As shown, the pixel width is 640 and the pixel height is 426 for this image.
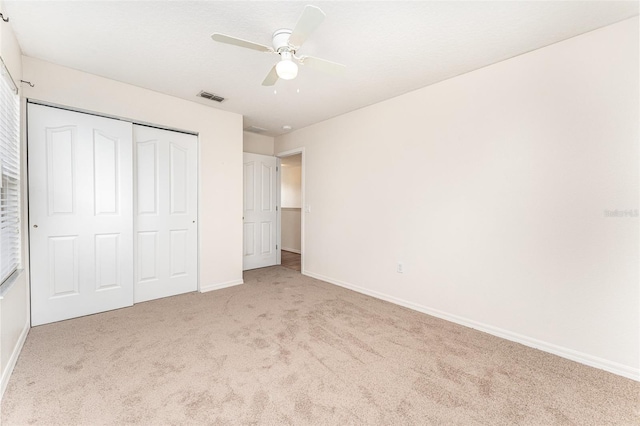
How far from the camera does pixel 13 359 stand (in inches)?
75.0

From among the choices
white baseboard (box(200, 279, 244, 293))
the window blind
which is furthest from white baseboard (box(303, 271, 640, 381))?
the window blind

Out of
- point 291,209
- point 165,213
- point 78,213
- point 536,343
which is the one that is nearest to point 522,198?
point 536,343

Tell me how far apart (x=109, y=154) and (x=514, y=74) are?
160 inches

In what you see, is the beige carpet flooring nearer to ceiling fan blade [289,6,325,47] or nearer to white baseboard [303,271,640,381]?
white baseboard [303,271,640,381]

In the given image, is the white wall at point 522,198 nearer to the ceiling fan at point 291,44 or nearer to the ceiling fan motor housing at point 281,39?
the ceiling fan at point 291,44

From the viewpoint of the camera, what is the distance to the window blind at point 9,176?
1883 mm

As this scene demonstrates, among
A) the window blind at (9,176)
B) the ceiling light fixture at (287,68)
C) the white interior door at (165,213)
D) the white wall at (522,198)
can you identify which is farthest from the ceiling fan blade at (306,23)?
the white interior door at (165,213)

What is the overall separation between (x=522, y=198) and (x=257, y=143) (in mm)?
4107

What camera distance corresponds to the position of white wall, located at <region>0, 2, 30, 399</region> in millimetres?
Result: 1742

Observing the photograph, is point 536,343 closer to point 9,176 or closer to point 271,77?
point 271,77

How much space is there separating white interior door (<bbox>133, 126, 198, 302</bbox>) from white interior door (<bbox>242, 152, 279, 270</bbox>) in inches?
48.4

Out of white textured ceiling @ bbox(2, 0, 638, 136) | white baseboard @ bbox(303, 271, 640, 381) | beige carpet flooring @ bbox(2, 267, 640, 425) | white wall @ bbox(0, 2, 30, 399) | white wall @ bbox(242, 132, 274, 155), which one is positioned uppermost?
white textured ceiling @ bbox(2, 0, 638, 136)

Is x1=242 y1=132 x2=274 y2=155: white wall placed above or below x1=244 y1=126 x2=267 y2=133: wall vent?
below

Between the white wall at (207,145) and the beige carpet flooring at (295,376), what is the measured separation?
1089 millimetres
